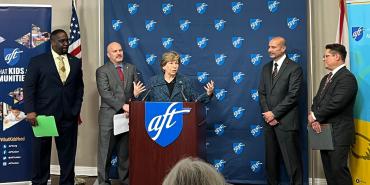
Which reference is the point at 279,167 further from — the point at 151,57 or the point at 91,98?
the point at 91,98

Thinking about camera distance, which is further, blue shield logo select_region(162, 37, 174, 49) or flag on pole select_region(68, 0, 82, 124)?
blue shield logo select_region(162, 37, 174, 49)

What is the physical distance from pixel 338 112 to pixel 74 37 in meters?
3.14

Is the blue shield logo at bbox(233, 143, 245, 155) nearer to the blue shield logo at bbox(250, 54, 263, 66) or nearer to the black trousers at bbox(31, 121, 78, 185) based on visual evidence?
the blue shield logo at bbox(250, 54, 263, 66)

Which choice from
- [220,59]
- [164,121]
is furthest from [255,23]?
[164,121]

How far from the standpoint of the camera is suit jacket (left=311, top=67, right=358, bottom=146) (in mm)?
3955

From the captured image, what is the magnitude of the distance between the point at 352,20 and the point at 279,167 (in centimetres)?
174

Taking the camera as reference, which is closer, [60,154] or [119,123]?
[60,154]

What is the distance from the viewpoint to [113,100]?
487 centimetres

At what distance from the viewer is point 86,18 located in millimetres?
5801

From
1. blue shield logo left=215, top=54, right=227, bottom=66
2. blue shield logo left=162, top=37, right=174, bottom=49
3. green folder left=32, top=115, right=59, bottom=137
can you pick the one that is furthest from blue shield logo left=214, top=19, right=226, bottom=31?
green folder left=32, top=115, right=59, bottom=137

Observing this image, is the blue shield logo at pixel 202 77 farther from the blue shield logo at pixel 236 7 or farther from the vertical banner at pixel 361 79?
the vertical banner at pixel 361 79

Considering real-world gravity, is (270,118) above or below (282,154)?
above

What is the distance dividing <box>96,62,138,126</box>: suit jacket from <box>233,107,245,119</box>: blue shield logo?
124 cm

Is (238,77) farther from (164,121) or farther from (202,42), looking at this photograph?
(164,121)
